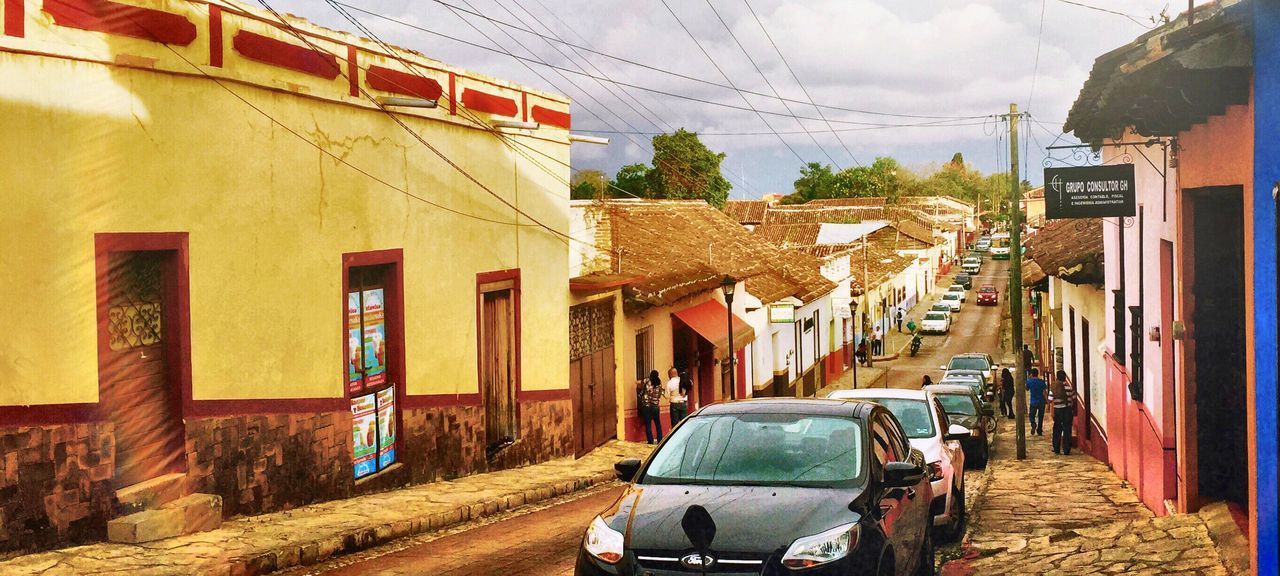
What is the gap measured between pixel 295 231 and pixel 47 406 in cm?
335

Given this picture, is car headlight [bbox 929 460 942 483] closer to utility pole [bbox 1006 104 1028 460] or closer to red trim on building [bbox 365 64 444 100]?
red trim on building [bbox 365 64 444 100]

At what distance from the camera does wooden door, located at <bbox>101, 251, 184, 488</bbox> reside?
10.5 meters

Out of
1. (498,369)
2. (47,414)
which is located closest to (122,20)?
(47,414)

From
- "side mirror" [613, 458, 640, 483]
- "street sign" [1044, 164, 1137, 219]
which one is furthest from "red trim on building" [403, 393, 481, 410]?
"street sign" [1044, 164, 1137, 219]

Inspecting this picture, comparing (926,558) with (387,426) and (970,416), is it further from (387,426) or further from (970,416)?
(970,416)

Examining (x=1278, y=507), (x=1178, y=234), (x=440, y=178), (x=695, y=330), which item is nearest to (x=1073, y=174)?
(x=1178, y=234)

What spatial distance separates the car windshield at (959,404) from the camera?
22.1 m

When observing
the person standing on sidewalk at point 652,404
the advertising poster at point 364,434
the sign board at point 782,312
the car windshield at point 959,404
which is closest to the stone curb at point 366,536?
the advertising poster at point 364,434

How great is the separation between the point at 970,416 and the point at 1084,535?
11.1m

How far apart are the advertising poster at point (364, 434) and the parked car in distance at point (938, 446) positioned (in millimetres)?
5588

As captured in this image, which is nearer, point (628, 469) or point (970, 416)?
point (628, 469)

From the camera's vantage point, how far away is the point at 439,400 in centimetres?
1539

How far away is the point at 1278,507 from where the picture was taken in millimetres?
7379

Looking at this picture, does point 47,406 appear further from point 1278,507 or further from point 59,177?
point 1278,507
